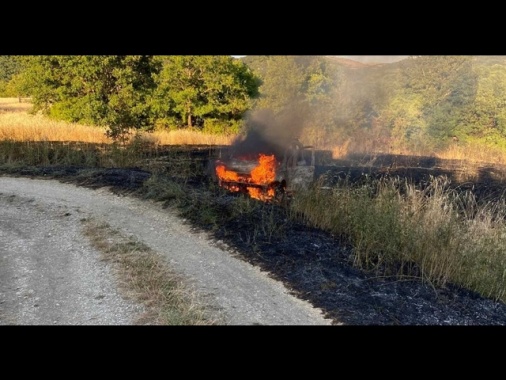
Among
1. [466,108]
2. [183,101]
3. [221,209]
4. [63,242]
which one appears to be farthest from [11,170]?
[466,108]

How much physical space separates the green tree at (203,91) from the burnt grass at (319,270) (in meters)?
15.4

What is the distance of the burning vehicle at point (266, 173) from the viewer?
36.8ft

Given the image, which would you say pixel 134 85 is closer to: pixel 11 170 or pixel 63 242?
pixel 11 170

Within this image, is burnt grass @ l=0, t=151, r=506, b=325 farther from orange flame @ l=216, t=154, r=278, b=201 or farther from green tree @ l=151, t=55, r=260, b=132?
green tree @ l=151, t=55, r=260, b=132

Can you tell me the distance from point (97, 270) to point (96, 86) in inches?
701

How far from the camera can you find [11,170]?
13.5m

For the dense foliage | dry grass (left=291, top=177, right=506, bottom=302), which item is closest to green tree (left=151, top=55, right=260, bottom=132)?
the dense foliage

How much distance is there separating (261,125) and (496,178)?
12.2 meters

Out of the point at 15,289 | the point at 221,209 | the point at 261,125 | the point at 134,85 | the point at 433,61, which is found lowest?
the point at 15,289

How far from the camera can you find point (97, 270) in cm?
624

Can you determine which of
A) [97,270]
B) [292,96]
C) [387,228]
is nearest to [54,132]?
[97,270]

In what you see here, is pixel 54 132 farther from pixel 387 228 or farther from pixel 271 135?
pixel 387 228

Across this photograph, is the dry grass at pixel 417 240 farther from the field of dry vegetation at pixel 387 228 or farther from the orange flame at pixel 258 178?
the orange flame at pixel 258 178

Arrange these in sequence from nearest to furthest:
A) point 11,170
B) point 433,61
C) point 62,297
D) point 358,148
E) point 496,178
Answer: point 62,297 → point 11,170 → point 496,178 → point 358,148 → point 433,61
